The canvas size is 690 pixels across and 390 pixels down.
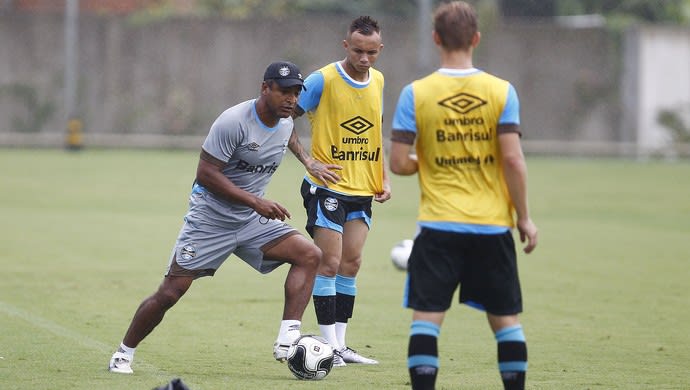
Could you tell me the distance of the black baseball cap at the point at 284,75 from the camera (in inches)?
302

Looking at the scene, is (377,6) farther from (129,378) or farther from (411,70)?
(129,378)

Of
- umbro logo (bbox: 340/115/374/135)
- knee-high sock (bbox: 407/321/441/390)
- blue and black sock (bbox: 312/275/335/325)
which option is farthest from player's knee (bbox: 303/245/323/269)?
knee-high sock (bbox: 407/321/441/390)

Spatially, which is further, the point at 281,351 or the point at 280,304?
the point at 280,304

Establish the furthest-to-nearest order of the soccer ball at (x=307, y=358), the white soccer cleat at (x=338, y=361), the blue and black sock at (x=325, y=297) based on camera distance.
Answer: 1. the blue and black sock at (x=325, y=297)
2. the white soccer cleat at (x=338, y=361)
3. the soccer ball at (x=307, y=358)

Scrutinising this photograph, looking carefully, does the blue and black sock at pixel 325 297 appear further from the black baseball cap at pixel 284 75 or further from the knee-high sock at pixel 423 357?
the knee-high sock at pixel 423 357

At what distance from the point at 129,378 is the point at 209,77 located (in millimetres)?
29576

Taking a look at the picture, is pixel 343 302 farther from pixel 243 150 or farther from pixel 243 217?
pixel 243 150

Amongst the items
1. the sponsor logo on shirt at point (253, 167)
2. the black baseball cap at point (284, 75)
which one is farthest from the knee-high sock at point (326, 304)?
the black baseball cap at point (284, 75)

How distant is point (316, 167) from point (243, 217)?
2.20ft

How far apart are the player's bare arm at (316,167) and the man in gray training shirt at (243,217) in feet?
1.07

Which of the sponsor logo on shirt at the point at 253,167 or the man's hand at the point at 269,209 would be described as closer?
the man's hand at the point at 269,209

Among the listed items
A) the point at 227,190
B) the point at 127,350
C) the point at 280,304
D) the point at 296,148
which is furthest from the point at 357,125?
the point at 280,304

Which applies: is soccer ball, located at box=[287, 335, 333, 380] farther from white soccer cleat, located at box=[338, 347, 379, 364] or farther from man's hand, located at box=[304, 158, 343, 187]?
man's hand, located at box=[304, 158, 343, 187]

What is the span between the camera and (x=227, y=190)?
7.72 m
